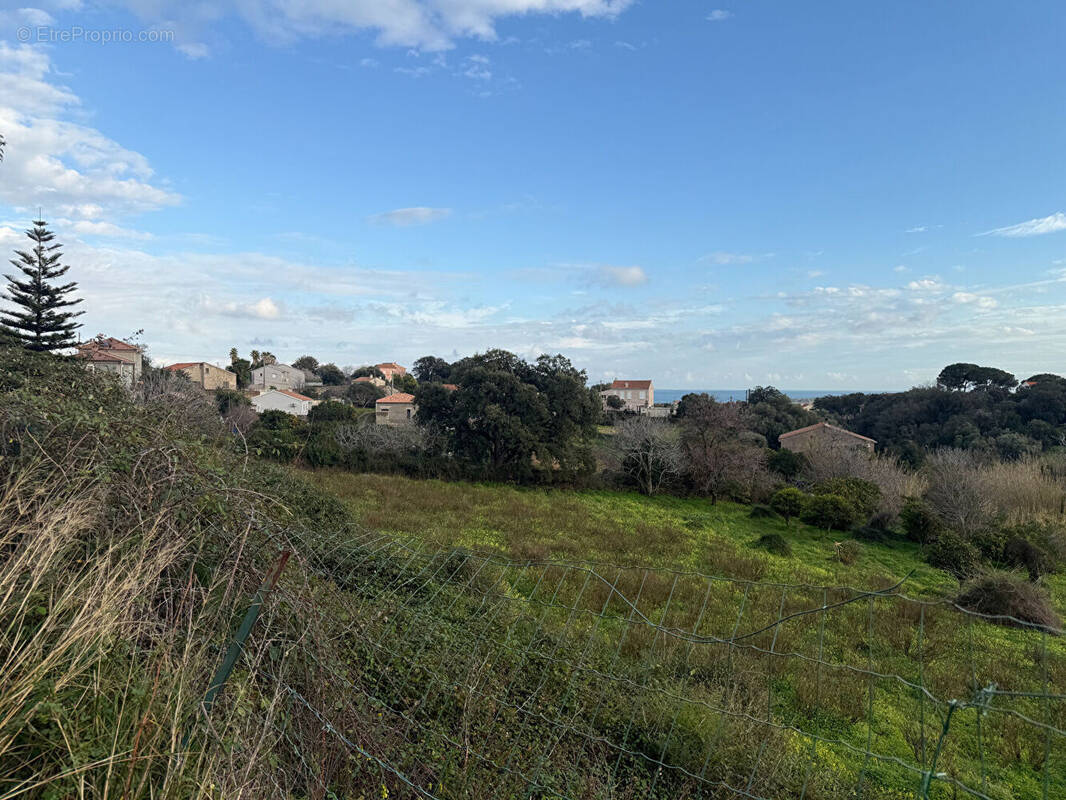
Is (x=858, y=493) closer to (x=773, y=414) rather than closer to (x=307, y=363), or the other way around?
(x=773, y=414)

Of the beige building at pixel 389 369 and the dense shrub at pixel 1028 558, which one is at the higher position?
the beige building at pixel 389 369

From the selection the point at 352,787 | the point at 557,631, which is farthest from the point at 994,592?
the point at 352,787

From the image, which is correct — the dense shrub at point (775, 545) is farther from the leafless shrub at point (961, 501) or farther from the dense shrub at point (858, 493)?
the leafless shrub at point (961, 501)

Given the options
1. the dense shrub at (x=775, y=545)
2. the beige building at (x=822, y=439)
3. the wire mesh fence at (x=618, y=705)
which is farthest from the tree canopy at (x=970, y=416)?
the wire mesh fence at (x=618, y=705)

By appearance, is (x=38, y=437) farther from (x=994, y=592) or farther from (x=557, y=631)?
(x=994, y=592)

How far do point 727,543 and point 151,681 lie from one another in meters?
9.81

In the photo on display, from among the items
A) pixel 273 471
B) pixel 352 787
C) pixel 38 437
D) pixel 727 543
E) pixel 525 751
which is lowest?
pixel 727 543

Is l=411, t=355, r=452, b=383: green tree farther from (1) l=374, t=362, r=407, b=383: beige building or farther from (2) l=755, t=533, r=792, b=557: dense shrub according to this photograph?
(2) l=755, t=533, r=792, b=557: dense shrub

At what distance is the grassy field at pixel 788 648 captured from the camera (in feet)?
10.6

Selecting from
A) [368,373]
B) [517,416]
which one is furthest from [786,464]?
[368,373]

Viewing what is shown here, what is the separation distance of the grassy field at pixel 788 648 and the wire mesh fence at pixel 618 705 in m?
0.03

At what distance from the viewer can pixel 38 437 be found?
3076 mm

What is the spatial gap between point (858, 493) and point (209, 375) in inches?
1657

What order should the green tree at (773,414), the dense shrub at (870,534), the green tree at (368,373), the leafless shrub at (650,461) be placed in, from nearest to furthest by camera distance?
the dense shrub at (870,534)
the leafless shrub at (650,461)
the green tree at (773,414)
the green tree at (368,373)
